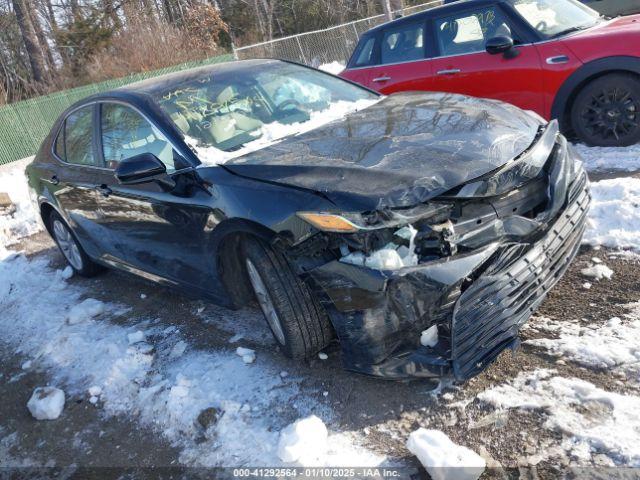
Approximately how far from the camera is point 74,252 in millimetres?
5379

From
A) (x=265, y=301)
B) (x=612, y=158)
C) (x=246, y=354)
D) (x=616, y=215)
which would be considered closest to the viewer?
(x=265, y=301)

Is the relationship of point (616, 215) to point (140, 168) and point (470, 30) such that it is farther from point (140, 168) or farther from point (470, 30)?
point (140, 168)

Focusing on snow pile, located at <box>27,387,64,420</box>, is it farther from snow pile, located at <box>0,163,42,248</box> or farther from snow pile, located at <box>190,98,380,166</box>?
snow pile, located at <box>0,163,42,248</box>

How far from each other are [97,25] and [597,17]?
2280 cm

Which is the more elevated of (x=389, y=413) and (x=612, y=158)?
(x=612, y=158)

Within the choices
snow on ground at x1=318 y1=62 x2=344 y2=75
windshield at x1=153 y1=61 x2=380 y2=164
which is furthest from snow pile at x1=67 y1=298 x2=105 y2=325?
snow on ground at x1=318 y1=62 x2=344 y2=75

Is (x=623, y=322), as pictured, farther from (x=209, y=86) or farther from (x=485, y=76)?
(x=485, y=76)

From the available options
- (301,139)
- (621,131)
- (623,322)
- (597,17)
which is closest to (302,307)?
(301,139)

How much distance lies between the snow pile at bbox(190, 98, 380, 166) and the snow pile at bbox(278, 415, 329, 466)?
1.49 meters

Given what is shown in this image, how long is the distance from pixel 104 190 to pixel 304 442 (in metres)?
2.50

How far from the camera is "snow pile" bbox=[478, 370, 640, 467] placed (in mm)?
2196

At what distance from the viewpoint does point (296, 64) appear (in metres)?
4.64

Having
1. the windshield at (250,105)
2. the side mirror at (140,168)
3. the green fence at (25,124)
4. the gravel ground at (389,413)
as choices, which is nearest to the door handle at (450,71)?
the windshield at (250,105)

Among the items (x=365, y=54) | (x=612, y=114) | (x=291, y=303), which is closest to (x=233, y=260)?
(x=291, y=303)
